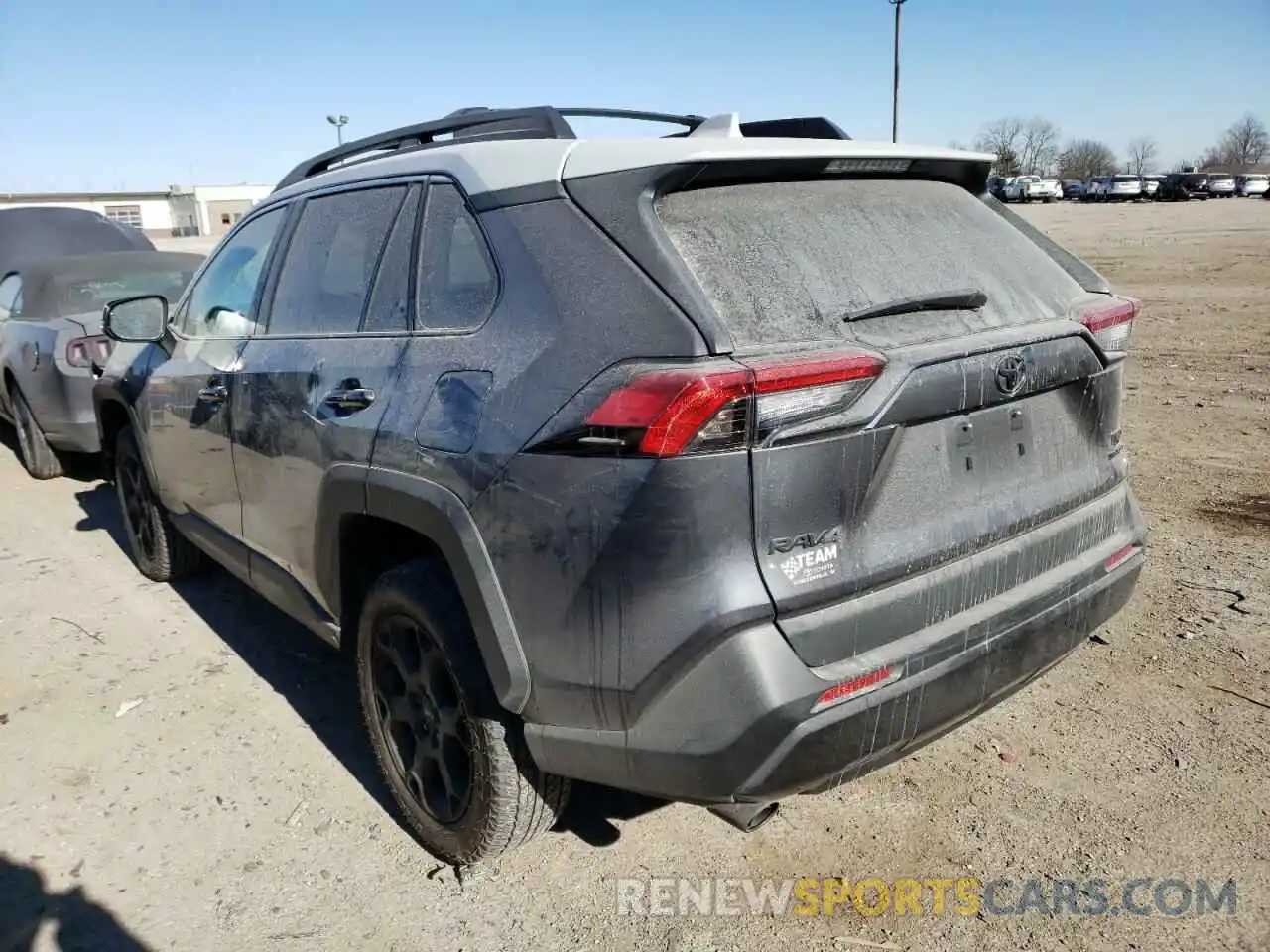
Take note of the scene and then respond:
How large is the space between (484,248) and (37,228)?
1012 centimetres

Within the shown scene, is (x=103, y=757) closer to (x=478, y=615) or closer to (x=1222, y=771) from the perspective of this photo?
(x=478, y=615)

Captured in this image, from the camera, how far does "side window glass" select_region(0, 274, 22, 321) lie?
7.25 meters

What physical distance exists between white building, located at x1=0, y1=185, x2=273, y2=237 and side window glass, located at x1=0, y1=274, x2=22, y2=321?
243 feet

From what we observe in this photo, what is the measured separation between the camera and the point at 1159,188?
57031 millimetres

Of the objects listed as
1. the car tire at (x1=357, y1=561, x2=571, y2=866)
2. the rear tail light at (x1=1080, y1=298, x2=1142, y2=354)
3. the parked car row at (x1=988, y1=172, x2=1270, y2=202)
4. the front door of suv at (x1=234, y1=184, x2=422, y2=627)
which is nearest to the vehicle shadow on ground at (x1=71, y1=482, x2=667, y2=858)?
the car tire at (x1=357, y1=561, x2=571, y2=866)

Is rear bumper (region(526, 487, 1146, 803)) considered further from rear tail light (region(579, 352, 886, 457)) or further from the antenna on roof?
the antenna on roof

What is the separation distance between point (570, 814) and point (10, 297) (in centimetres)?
707

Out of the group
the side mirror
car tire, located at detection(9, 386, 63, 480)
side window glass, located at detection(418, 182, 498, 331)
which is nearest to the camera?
side window glass, located at detection(418, 182, 498, 331)

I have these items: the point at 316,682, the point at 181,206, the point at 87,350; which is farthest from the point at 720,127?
the point at 181,206

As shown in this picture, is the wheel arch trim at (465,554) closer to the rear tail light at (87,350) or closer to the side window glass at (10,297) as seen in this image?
the rear tail light at (87,350)

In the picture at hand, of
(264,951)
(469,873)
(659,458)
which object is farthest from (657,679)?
(264,951)

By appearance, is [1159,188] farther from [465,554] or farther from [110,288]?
[465,554]

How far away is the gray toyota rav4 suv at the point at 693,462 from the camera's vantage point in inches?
74.5

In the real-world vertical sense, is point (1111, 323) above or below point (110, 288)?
above
